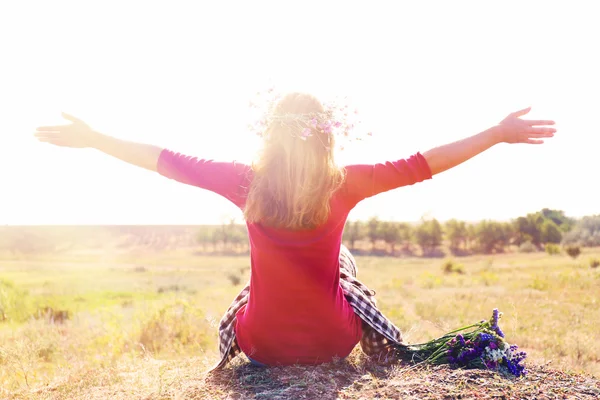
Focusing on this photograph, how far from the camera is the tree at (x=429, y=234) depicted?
5328cm

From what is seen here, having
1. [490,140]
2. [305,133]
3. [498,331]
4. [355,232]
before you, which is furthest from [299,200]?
[355,232]

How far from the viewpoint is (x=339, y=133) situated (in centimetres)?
335

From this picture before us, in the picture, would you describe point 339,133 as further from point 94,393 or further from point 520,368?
point 94,393

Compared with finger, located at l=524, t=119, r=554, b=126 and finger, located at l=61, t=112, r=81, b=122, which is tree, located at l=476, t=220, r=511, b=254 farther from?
finger, located at l=61, t=112, r=81, b=122

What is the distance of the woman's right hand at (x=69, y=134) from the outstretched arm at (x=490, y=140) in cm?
246

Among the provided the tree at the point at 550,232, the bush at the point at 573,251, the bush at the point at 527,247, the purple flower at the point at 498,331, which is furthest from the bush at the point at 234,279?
the tree at the point at 550,232

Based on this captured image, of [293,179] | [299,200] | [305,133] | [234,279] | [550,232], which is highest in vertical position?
[305,133]

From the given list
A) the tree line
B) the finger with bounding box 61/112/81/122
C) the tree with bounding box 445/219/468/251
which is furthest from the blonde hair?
the tree with bounding box 445/219/468/251

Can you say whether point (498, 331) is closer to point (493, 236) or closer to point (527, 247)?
point (527, 247)

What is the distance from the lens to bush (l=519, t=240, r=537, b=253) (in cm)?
4500

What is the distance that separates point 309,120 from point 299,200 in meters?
0.50

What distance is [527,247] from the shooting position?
149 ft

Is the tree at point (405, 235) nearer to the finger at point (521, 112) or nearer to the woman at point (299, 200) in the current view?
the finger at point (521, 112)

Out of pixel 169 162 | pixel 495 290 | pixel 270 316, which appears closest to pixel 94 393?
pixel 270 316
